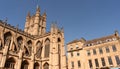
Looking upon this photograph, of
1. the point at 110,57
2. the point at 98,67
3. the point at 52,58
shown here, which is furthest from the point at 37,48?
the point at 110,57

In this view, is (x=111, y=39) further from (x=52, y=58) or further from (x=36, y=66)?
(x=36, y=66)

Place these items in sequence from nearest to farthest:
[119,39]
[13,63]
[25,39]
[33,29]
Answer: [13,63], [119,39], [25,39], [33,29]

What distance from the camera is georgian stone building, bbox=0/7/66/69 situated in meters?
28.8

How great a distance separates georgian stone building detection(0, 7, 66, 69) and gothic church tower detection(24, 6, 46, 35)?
12.2m

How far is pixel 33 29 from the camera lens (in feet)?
175

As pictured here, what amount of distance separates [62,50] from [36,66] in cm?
922

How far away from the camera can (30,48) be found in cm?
3897

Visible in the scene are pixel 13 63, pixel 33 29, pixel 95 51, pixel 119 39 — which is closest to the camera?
pixel 13 63

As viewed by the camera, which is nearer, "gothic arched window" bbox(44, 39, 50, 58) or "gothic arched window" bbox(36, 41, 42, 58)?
"gothic arched window" bbox(44, 39, 50, 58)

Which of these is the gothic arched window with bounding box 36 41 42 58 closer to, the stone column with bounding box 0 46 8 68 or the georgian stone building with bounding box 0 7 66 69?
the georgian stone building with bounding box 0 7 66 69

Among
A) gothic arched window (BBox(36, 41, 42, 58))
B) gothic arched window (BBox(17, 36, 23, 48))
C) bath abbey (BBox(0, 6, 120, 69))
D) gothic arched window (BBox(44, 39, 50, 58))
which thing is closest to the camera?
bath abbey (BBox(0, 6, 120, 69))

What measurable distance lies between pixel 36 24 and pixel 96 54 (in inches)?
1191

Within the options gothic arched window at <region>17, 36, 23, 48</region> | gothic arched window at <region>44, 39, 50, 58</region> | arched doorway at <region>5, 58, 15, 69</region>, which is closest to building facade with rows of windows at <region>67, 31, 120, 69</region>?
gothic arched window at <region>44, 39, 50, 58</region>

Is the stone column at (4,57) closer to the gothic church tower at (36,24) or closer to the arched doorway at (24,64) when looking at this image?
the arched doorway at (24,64)
